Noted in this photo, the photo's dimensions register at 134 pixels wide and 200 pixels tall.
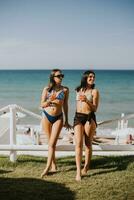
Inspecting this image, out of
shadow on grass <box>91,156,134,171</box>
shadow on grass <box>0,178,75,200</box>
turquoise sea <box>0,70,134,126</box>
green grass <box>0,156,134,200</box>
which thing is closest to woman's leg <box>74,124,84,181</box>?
green grass <box>0,156,134,200</box>

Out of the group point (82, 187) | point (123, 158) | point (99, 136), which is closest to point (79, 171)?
point (82, 187)

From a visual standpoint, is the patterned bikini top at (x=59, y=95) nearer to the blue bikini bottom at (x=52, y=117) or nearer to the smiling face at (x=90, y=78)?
the blue bikini bottom at (x=52, y=117)

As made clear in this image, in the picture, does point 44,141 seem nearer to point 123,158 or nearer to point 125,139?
point 125,139

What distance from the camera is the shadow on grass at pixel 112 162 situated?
802 centimetres

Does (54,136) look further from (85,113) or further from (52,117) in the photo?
(85,113)

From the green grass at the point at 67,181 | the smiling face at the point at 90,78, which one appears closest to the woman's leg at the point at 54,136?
the green grass at the point at 67,181

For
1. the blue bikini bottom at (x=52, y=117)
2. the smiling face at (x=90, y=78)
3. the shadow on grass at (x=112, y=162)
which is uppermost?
the smiling face at (x=90, y=78)

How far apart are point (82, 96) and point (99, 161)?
2.01 meters

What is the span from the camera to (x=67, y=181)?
7.02m

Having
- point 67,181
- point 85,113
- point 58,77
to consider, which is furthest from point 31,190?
point 58,77

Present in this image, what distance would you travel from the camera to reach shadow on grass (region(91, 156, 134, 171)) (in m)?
8.02

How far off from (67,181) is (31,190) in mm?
697

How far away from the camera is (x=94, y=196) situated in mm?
6301

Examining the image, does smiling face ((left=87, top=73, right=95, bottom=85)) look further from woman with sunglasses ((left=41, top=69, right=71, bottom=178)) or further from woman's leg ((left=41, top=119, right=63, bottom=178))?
woman's leg ((left=41, top=119, right=63, bottom=178))
